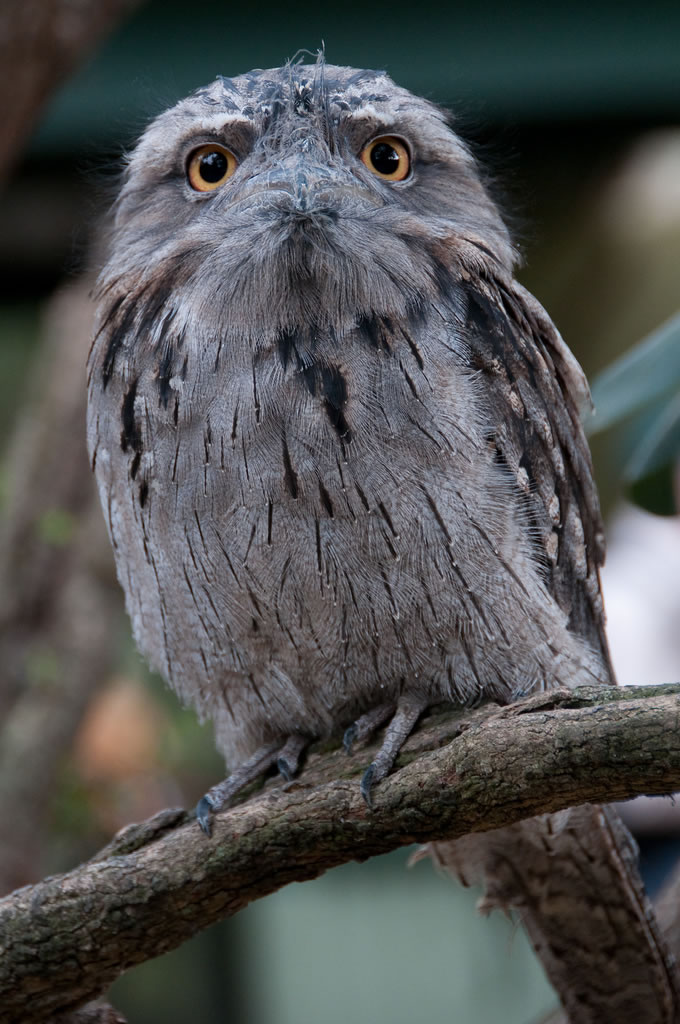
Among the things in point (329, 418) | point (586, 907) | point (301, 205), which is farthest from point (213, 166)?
point (586, 907)

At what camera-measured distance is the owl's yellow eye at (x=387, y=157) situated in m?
1.95

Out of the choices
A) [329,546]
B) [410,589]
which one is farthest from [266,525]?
[410,589]

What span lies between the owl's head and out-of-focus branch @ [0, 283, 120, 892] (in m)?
2.20

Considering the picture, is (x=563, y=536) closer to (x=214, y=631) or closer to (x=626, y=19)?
(x=214, y=631)

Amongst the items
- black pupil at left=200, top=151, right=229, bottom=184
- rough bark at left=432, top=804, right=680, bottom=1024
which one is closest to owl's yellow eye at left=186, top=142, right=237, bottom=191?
black pupil at left=200, top=151, right=229, bottom=184

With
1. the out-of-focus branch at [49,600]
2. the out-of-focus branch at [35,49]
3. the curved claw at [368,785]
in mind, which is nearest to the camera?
the curved claw at [368,785]

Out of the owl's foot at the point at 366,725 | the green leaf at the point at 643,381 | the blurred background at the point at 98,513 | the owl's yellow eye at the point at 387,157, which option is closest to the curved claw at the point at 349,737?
the owl's foot at the point at 366,725

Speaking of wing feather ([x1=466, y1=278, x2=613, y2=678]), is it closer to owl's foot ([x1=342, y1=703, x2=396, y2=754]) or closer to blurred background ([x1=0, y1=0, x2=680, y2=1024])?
owl's foot ([x1=342, y1=703, x2=396, y2=754])

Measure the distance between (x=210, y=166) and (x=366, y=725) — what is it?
107 cm

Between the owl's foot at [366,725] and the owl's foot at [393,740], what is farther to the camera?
the owl's foot at [366,725]

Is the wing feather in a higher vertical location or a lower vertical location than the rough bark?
higher

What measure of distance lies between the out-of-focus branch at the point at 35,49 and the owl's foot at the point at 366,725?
215cm

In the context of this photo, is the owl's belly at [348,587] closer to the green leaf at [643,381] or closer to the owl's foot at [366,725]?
the owl's foot at [366,725]

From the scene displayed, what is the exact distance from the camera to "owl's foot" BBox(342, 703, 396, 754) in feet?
6.46
